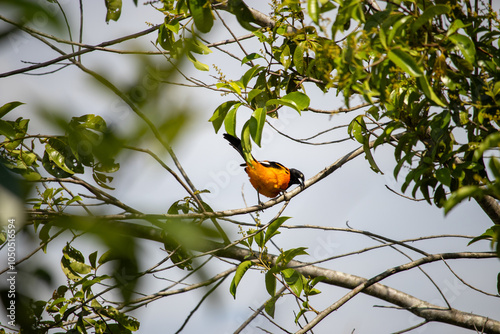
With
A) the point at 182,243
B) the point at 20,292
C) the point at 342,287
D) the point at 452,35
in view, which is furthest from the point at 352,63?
the point at 342,287

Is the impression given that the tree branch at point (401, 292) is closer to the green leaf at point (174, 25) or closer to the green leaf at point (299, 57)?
the green leaf at point (299, 57)

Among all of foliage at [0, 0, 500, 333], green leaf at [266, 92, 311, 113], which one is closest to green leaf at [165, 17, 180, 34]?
foliage at [0, 0, 500, 333]

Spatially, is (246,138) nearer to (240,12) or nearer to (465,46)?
(240,12)

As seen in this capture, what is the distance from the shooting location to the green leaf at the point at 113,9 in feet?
9.26

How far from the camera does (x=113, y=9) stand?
2.84 meters

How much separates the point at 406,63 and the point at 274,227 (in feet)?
5.64

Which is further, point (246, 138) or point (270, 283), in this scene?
point (270, 283)

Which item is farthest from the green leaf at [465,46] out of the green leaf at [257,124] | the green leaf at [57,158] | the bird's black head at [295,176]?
the bird's black head at [295,176]

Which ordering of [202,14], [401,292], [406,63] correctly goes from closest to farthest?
[406,63]
[202,14]
[401,292]

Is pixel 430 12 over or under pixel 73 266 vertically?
over

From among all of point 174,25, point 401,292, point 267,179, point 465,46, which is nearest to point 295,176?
point 267,179

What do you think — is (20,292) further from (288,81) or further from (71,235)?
(288,81)

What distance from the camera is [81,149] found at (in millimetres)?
638

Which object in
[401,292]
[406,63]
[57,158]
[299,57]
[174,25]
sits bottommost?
[401,292]
